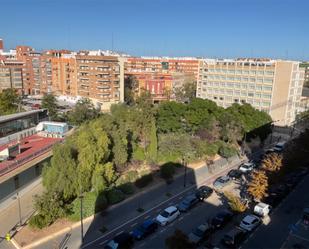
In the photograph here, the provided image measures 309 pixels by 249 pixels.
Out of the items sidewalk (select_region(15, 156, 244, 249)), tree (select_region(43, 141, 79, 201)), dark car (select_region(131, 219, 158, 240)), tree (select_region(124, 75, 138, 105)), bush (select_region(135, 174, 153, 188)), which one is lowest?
sidewalk (select_region(15, 156, 244, 249))

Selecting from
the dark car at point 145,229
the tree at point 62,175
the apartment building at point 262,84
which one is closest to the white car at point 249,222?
the dark car at point 145,229

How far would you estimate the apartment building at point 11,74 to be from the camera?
83.7m

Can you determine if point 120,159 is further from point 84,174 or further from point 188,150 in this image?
point 188,150

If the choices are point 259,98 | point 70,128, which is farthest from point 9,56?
point 259,98

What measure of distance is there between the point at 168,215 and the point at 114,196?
5.86m

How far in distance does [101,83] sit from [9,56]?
52468mm

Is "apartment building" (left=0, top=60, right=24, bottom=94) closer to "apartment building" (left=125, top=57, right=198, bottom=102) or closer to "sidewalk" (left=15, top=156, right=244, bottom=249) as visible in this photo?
"apartment building" (left=125, top=57, right=198, bottom=102)

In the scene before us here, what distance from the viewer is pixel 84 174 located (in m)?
26.5

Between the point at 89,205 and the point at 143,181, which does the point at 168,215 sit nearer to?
the point at 89,205

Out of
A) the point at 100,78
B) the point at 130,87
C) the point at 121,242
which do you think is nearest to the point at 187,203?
the point at 121,242

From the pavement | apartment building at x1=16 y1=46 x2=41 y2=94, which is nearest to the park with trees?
the pavement

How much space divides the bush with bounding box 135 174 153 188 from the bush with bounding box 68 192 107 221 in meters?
4.97

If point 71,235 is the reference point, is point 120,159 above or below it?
above

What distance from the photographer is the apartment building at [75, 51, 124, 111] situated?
7194 cm
